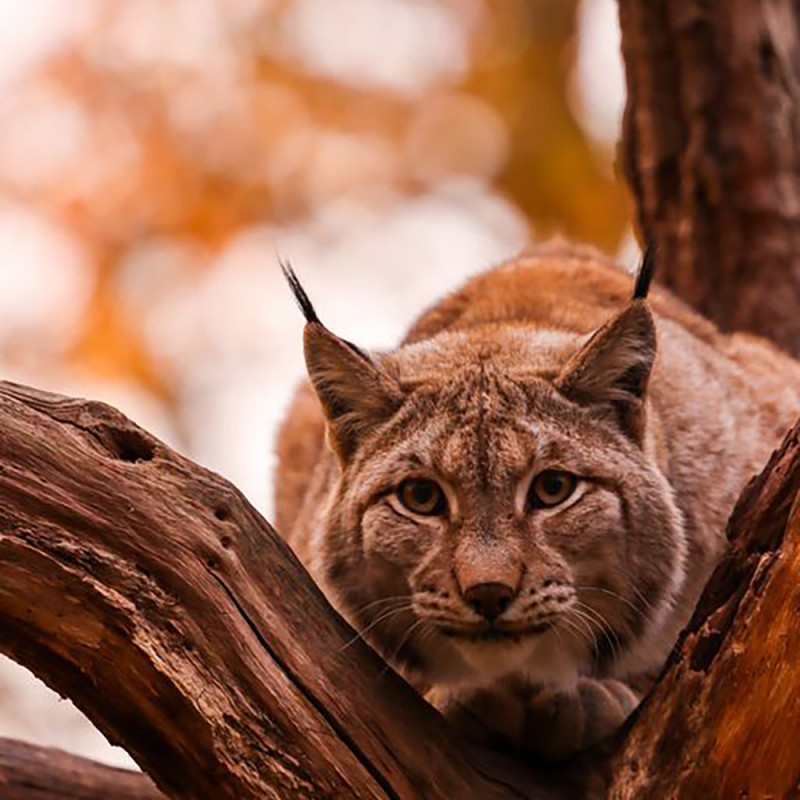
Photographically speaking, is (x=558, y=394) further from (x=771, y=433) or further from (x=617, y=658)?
(x=771, y=433)

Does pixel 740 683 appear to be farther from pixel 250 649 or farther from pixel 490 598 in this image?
pixel 250 649

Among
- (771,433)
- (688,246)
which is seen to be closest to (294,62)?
(688,246)

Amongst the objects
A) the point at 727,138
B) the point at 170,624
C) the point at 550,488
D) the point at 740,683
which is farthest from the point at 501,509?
the point at 727,138

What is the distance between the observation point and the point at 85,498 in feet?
13.1

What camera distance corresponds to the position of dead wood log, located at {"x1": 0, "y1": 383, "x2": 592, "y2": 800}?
395cm

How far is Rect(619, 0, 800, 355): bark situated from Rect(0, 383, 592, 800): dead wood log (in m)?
4.00

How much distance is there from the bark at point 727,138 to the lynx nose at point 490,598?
364 cm

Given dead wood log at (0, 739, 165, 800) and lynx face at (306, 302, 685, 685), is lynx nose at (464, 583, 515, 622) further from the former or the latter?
dead wood log at (0, 739, 165, 800)

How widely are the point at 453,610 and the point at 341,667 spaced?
0.40 meters

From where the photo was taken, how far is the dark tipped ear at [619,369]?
15.9ft

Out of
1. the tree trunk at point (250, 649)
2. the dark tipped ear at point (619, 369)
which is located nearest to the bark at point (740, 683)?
the tree trunk at point (250, 649)

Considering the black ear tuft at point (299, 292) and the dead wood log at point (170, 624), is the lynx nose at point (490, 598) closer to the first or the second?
the dead wood log at point (170, 624)

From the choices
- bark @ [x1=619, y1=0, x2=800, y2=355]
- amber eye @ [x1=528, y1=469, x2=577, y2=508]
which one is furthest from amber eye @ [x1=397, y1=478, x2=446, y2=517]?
bark @ [x1=619, y1=0, x2=800, y2=355]

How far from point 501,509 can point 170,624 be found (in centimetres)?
115
